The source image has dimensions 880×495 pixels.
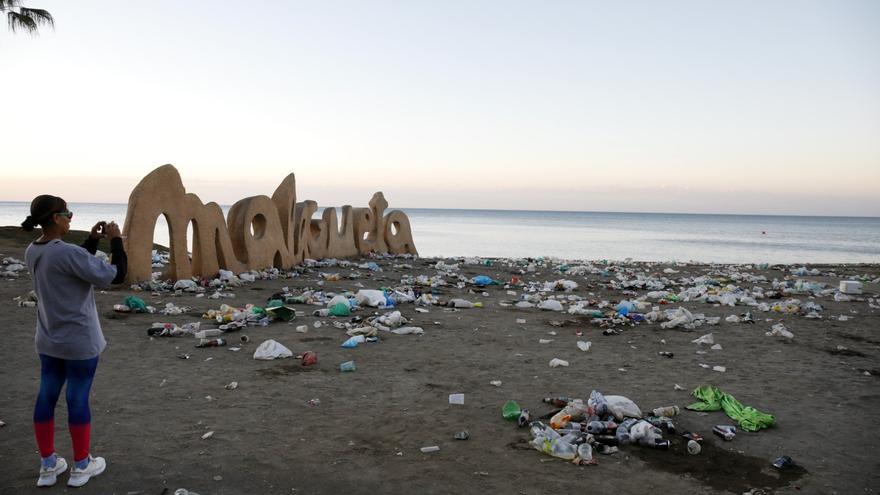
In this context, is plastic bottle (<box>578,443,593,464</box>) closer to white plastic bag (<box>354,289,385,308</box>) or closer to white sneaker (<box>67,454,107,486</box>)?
white sneaker (<box>67,454,107,486</box>)

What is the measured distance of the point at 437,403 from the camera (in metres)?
4.94

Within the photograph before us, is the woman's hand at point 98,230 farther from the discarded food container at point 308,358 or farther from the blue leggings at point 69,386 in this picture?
the discarded food container at point 308,358

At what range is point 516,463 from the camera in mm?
3836

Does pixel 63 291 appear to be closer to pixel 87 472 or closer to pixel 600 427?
pixel 87 472

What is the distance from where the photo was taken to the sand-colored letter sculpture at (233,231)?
980 centimetres

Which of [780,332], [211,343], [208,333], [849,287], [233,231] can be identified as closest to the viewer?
[211,343]

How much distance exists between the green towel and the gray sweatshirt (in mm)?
4411

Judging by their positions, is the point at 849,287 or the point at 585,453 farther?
the point at 849,287

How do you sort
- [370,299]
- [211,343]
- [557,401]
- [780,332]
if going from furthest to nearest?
[370,299] < [780,332] < [211,343] < [557,401]

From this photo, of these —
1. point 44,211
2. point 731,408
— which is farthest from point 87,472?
point 731,408

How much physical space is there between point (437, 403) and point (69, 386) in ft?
8.69

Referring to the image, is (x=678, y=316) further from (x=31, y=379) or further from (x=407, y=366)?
(x=31, y=379)

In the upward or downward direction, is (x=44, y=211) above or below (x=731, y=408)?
above

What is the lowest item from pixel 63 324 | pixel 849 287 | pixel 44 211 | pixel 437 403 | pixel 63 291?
pixel 437 403
